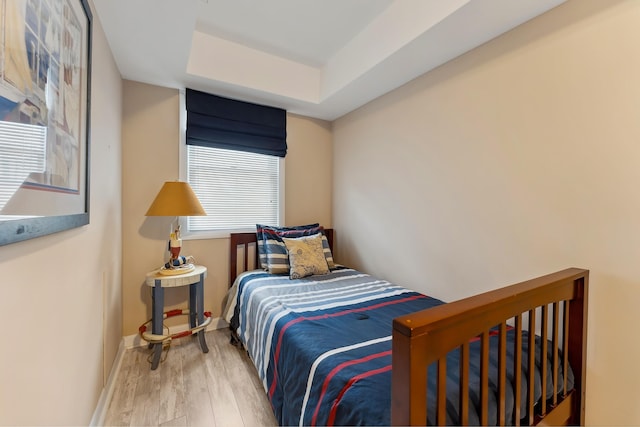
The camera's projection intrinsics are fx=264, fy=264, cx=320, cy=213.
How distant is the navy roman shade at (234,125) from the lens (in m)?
2.47

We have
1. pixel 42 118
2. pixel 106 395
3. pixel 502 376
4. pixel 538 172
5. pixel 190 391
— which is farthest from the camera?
pixel 190 391

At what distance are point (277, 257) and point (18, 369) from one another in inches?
73.3

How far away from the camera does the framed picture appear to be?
0.63 m

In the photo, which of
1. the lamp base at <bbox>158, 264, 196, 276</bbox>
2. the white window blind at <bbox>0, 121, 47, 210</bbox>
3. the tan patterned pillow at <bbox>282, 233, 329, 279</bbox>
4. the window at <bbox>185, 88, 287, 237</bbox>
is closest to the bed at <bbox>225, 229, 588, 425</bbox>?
the tan patterned pillow at <bbox>282, 233, 329, 279</bbox>

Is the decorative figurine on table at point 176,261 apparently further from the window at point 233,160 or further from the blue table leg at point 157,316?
the window at point 233,160

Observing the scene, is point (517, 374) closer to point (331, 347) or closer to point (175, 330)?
point (331, 347)

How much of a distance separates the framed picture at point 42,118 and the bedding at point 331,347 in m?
1.11

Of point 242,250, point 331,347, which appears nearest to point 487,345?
point 331,347

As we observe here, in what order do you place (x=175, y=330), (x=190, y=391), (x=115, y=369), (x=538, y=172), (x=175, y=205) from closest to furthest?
1. (x=538, y=172)
2. (x=190, y=391)
3. (x=115, y=369)
4. (x=175, y=205)
5. (x=175, y=330)

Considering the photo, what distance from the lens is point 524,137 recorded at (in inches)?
61.1

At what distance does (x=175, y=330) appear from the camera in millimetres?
2453

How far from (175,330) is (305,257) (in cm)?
138

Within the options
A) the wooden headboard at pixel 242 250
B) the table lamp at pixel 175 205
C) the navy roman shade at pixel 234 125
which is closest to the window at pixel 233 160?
the navy roman shade at pixel 234 125

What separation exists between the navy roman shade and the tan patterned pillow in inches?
40.4
